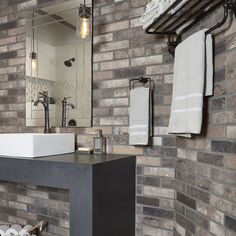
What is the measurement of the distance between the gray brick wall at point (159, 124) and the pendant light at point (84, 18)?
0.21ft

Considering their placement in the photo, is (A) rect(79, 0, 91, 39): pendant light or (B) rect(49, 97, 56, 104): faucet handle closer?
(A) rect(79, 0, 91, 39): pendant light

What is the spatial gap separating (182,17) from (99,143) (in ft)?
3.44

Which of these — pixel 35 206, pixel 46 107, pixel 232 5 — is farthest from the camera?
pixel 35 206

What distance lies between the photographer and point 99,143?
77.5 inches

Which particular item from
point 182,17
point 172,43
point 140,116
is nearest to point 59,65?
point 140,116

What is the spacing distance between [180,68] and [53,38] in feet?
4.10

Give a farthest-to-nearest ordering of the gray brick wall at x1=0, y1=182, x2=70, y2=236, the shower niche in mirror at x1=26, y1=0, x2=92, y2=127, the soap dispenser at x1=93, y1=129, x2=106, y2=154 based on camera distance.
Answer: the gray brick wall at x1=0, y1=182, x2=70, y2=236, the shower niche in mirror at x1=26, y1=0, x2=92, y2=127, the soap dispenser at x1=93, y1=129, x2=106, y2=154

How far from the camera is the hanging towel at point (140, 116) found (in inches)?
71.1

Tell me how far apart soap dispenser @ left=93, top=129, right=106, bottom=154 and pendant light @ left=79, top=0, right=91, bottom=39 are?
2.63 ft

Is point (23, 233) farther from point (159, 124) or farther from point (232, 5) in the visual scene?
point (232, 5)

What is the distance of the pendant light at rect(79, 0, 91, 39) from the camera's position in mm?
2053

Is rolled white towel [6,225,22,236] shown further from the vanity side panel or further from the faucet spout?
the vanity side panel

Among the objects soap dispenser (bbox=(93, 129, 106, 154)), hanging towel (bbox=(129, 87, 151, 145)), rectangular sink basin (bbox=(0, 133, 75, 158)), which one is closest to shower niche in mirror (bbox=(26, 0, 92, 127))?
soap dispenser (bbox=(93, 129, 106, 154))

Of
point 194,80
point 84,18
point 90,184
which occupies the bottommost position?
point 90,184
